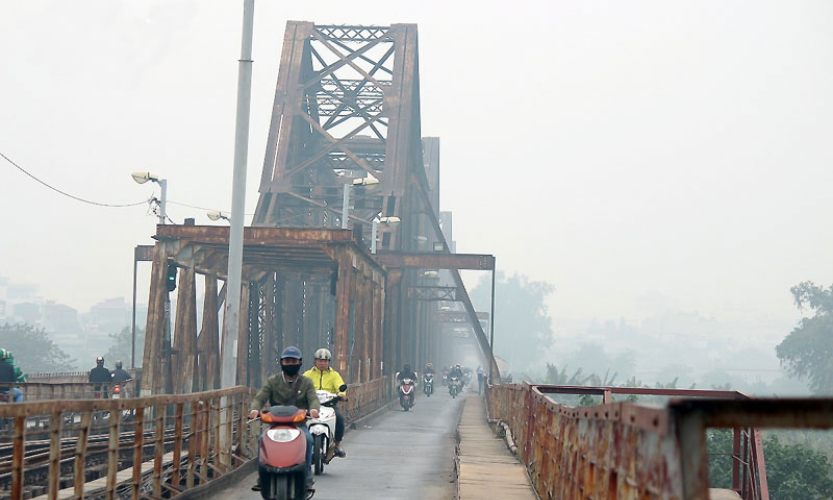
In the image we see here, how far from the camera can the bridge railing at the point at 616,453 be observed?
3.42 meters

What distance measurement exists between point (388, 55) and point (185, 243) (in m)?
23.5

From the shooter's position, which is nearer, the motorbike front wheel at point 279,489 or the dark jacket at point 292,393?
the motorbike front wheel at point 279,489

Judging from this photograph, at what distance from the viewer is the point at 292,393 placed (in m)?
10.9

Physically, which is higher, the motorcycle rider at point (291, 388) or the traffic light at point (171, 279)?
the traffic light at point (171, 279)

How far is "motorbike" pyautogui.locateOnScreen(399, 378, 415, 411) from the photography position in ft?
132

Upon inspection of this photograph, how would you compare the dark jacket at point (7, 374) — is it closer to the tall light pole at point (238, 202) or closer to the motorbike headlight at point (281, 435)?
the tall light pole at point (238, 202)

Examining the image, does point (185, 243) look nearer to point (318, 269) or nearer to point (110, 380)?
point (110, 380)

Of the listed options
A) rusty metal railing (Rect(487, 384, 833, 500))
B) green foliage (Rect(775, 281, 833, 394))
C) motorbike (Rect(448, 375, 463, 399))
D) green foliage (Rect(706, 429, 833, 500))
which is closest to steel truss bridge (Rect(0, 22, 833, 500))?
rusty metal railing (Rect(487, 384, 833, 500))

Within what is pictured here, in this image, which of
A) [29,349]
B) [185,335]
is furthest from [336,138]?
[29,349]

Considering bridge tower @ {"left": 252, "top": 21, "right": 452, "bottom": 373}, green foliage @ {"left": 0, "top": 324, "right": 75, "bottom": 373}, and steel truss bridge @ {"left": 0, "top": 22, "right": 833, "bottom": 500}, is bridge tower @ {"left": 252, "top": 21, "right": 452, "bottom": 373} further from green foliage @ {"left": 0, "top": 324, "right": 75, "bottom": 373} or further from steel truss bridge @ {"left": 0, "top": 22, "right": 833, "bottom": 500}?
green foliage @ {"left": 0, "top": 324, "right": 75, "bottom": 373}

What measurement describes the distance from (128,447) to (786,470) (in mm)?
22118

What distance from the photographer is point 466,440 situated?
70.8 ft

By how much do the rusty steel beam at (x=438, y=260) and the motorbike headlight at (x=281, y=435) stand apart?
34637 millimetres

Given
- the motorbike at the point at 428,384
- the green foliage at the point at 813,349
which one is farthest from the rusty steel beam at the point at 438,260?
the green foliage at the point at 813,349
